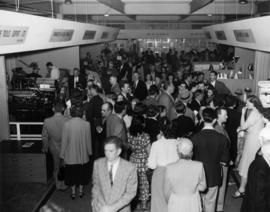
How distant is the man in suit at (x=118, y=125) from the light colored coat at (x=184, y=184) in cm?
159

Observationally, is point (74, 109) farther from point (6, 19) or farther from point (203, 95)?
point (203, 95)

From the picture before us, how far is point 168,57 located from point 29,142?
11.3 meters

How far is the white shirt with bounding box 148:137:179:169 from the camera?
13.6 feet

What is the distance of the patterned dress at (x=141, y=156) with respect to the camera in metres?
4.67

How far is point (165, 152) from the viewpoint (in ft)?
13.6

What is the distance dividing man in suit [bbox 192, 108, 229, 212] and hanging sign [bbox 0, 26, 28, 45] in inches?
94.6

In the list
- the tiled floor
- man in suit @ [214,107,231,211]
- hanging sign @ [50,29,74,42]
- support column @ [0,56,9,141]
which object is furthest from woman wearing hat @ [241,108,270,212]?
support column @ [0,56,9,141]

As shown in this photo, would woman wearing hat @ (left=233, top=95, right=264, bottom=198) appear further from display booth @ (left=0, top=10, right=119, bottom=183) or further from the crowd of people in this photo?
display booth @ (left=0, top=10, right=119, bottom=183)

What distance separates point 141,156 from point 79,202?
1.40 metres

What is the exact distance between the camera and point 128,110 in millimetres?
5762

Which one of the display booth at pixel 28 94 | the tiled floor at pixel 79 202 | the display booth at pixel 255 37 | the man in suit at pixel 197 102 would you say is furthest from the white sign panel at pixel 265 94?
the display booth at pixel 28 94

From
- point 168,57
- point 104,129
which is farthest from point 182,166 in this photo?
point 168,57

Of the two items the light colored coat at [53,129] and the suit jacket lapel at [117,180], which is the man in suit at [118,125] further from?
the suit jacket lapel at [117,180]

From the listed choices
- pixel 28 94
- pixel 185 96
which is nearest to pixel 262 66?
pixel 185 96
